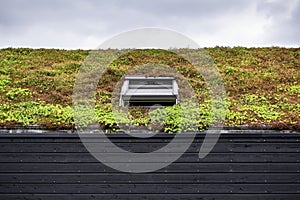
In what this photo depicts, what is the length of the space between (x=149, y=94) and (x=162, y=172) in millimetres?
2221

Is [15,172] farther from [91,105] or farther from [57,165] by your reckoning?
[91,105]

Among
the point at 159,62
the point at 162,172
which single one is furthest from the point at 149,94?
the point at 159,62

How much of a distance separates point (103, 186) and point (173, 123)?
64.0 inches

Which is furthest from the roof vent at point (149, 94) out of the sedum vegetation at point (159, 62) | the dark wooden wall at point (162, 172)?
the dark wooden wall at point (162, 172)

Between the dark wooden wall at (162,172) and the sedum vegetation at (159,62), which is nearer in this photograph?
the dark wooden wall at (162,172)

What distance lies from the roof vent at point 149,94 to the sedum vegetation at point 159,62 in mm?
411

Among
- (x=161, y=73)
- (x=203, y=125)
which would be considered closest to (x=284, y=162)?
(x=203, y=125)

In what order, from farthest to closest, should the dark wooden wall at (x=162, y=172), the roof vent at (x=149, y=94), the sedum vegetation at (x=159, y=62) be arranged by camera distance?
the roof vent at (x=149, y=94) → the sedum vegetation at (x=159, y=62) → the dark wooden wall at (x=162, y=172)

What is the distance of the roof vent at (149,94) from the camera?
33.4 feet

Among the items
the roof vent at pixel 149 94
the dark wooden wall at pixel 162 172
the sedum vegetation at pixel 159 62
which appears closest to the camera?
the dark wooden wall at pixel 162 172

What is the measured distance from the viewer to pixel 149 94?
10211 millimetres

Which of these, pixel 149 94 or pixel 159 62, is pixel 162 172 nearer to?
pixel 149 94

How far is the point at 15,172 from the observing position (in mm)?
8477

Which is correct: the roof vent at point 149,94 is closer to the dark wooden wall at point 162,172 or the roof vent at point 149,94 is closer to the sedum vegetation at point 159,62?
the sedum vegetation at point 159,62
